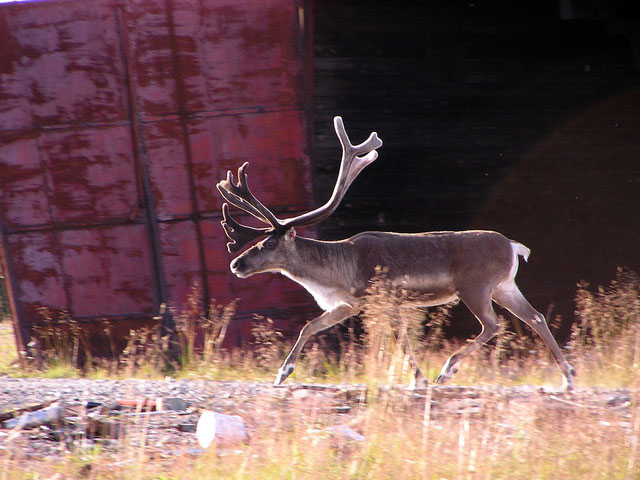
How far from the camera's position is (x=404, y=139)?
8359mm

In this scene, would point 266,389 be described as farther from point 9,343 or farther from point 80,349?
point 9,343

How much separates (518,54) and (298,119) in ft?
8.62

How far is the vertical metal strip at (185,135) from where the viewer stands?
8000mm

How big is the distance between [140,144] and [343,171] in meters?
2.65

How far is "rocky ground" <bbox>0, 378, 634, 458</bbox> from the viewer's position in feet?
14.6

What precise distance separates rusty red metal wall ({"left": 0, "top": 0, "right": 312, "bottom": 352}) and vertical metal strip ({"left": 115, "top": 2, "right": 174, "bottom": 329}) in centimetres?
2

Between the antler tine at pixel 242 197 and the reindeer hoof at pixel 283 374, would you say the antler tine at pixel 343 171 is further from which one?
the reindeer hoof at pixel 283 374

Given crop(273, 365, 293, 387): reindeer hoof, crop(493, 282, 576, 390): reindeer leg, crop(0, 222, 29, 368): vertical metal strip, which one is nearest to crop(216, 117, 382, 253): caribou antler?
crop(273, 365, 293, 387): reindeer hoof

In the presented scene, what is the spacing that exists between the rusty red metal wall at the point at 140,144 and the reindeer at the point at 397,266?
1.65 m

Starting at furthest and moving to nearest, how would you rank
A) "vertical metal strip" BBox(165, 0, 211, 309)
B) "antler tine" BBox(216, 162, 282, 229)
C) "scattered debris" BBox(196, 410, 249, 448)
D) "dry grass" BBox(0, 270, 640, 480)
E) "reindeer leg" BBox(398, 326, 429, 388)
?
"vertical metal strip" BBox(165, 0, 211, 309), "antler tine" BBox(216, 162, 282, 229), "reindeer leg" BBox(398, 326, 429, 388), "scattered debris" BBox(196, 410, 249, 448), "dry grass" BBox(0, 270, 640, 480)

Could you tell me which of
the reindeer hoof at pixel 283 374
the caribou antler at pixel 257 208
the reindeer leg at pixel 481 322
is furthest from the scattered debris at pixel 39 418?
the reindeer leg at pixel 481 322

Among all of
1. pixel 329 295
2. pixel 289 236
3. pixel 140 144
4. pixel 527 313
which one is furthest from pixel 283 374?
pixel 140 144

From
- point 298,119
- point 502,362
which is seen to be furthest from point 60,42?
point 502,362

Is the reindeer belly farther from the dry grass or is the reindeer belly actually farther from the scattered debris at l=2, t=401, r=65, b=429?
the scattered debris at l=2, t=401, r=65, b=429
